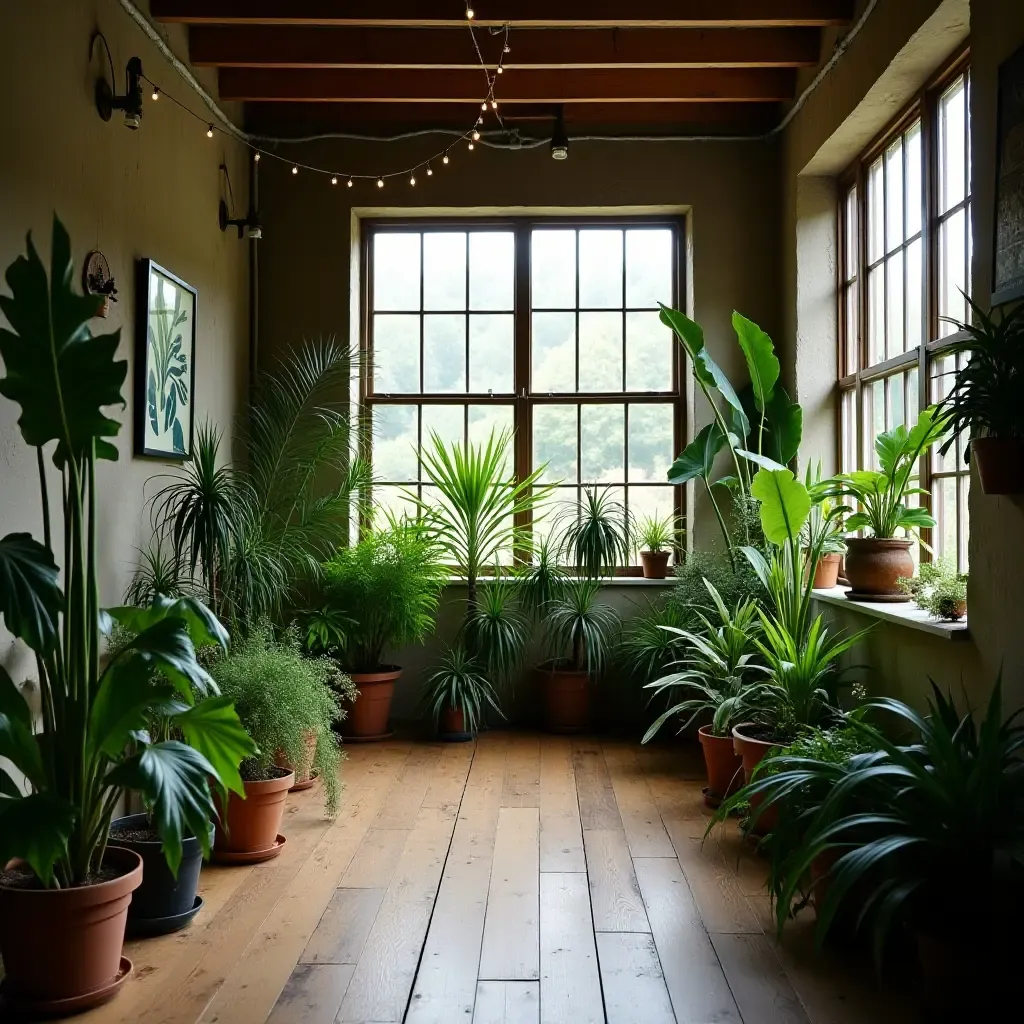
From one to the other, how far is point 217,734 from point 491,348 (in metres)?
3.72

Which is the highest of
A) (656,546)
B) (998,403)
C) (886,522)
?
(998,403)

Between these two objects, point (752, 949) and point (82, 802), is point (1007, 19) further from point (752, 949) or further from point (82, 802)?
point (82, 802)

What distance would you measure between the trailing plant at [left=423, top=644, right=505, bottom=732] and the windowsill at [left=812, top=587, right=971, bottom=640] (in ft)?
5.89

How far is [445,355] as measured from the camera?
5926 millimetres

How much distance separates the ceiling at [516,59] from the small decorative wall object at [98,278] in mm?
1244

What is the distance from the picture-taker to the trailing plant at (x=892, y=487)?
385 cm

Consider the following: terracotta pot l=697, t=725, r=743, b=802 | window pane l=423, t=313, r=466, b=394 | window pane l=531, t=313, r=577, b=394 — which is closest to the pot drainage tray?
terracotta pot l=697, t=725, r=743, b=802

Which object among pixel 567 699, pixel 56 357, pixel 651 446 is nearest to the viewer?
pixel 56 357

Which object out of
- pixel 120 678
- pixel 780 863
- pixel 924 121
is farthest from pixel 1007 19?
pixel 120 678

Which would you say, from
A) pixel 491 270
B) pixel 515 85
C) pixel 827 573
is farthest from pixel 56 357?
pixel 491 270

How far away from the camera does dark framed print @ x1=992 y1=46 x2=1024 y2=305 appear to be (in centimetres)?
287

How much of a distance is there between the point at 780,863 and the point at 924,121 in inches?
117

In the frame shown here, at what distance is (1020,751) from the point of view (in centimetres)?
289

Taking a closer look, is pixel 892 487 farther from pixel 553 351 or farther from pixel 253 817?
pixel 253 817
